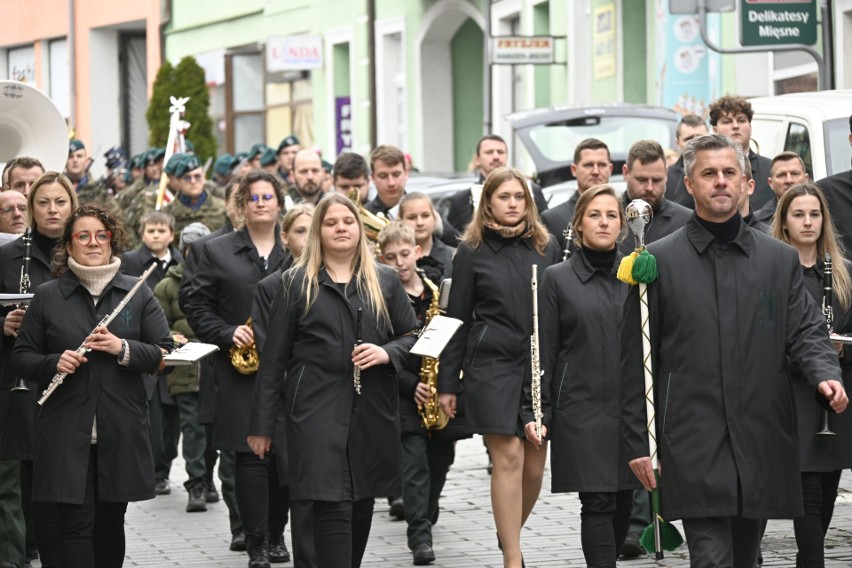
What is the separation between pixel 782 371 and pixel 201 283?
409 cm

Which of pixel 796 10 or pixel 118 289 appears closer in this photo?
pixel 118 289

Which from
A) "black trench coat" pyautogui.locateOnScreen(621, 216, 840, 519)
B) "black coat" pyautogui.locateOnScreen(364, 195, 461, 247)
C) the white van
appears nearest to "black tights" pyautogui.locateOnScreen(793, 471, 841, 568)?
"black trench coat" pyautogui.locateOnScreen(621, 216, 840, 519)

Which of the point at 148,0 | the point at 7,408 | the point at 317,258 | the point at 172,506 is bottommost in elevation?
the point at 172,506

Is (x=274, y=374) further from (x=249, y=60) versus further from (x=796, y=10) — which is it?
(x=249, y=60)

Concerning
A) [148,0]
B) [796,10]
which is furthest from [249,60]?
[796,10]

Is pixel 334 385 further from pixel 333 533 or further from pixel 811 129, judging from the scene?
pixel 811 129

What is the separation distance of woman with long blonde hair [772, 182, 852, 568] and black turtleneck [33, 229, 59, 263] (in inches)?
131

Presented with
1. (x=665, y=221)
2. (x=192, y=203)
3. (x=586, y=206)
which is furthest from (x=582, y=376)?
(x=192, y=203)

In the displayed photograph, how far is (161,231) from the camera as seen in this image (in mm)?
13156

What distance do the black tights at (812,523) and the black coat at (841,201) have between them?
1707 mm

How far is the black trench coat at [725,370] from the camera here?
6.99 m

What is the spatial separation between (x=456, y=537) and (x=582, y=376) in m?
2.30

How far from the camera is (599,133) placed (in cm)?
2005

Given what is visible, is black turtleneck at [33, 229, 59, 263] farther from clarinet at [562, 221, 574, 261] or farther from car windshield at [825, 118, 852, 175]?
car windshield at [825, 118, 852, 175]
